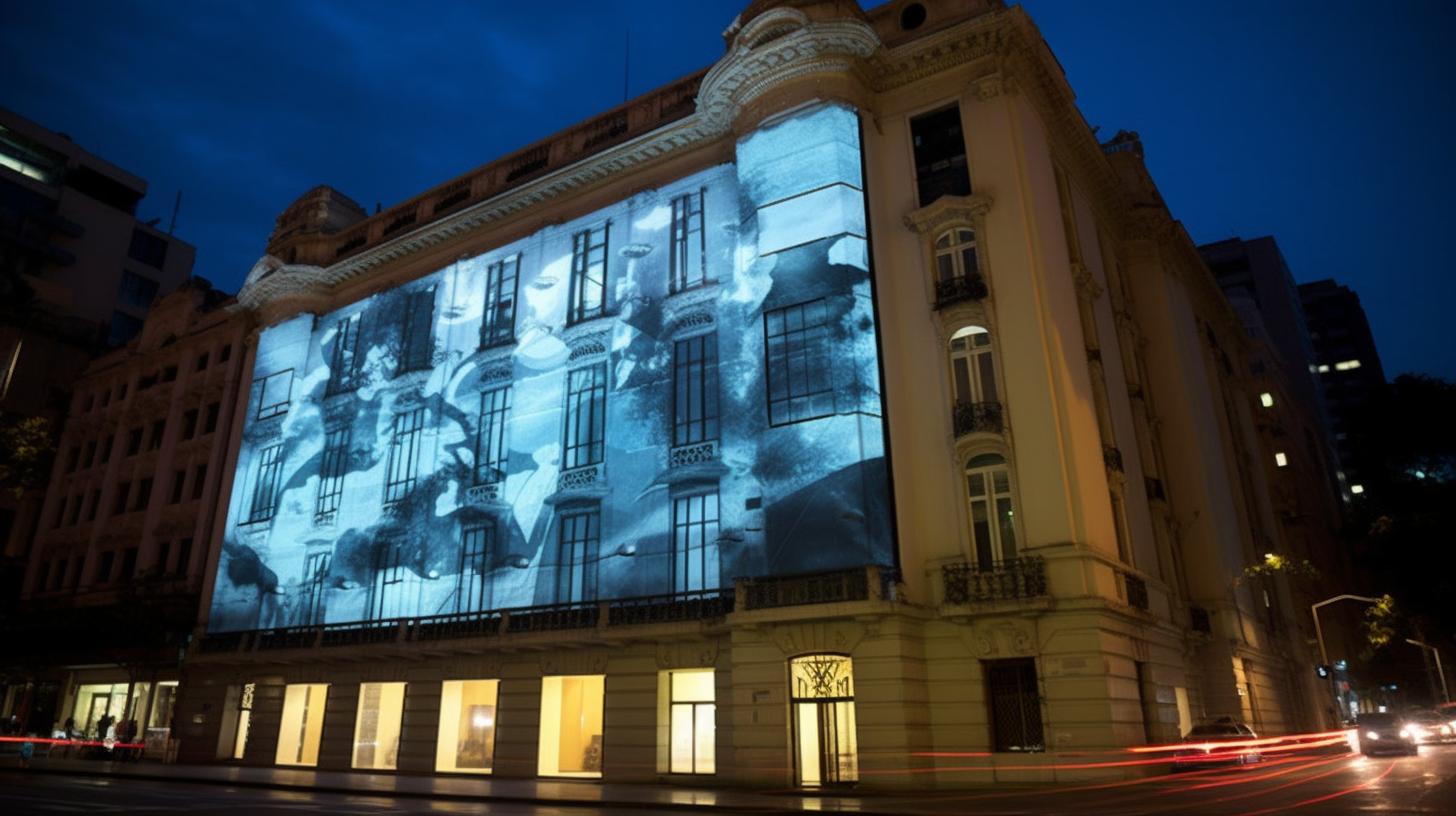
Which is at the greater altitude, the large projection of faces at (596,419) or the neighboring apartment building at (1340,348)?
the neighboring apartment building at (1340,348)

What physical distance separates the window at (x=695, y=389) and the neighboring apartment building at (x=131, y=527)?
82.4ft

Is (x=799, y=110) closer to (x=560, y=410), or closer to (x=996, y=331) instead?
(x=996, y=331)

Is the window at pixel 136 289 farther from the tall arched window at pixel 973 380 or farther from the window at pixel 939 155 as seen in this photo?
the tall arched window at pixel 973 380

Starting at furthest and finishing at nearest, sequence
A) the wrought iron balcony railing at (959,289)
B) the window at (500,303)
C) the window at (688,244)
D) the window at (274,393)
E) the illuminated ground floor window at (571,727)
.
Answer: the window at (274,393) < the window at (500,303) < the window at (688,244) < the illuminated ground floor window at (571,727) < the wrought iron balcony railing at (959,289)

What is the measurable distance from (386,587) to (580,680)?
9.88 metres

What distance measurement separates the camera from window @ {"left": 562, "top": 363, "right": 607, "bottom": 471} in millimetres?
29766

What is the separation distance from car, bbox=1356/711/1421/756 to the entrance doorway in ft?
63.8

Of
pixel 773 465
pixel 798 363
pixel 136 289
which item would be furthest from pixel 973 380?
pixel 136 289

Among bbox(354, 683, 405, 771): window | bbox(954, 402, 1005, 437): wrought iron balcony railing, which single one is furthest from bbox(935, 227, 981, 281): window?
bbox(354, 683, 405, 771): window

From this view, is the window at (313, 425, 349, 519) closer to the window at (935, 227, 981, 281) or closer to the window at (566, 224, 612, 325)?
the window at (566, 224, 612, 325)

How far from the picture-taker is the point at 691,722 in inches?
987

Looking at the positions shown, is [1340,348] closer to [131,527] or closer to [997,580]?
[997,580]

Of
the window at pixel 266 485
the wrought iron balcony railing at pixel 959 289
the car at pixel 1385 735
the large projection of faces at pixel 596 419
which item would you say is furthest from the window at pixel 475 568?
the car at pixel 1385 735

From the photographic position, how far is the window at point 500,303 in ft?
112
